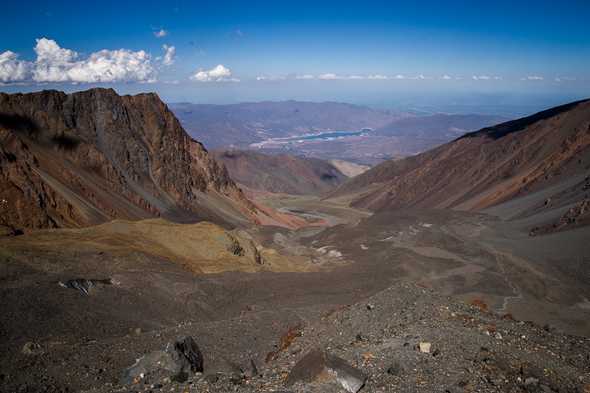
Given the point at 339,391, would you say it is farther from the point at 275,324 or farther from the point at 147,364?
the point at 275,324

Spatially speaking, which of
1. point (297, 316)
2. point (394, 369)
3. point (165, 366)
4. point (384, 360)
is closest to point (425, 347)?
point (384, 360)

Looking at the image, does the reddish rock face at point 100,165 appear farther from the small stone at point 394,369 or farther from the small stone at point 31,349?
the small stone at point 394,369

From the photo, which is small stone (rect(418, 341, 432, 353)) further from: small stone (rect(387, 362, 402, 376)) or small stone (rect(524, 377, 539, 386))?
small stone (rect(524, 377, 539, 386))

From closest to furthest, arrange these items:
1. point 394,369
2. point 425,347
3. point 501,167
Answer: point 394,369, point 425,347, point 501,167

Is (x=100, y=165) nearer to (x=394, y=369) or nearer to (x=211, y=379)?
(x=211, y=379)

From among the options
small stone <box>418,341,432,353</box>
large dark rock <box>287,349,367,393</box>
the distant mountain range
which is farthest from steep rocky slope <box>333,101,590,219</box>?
large dark rock <box>287,349,367,393</box>
